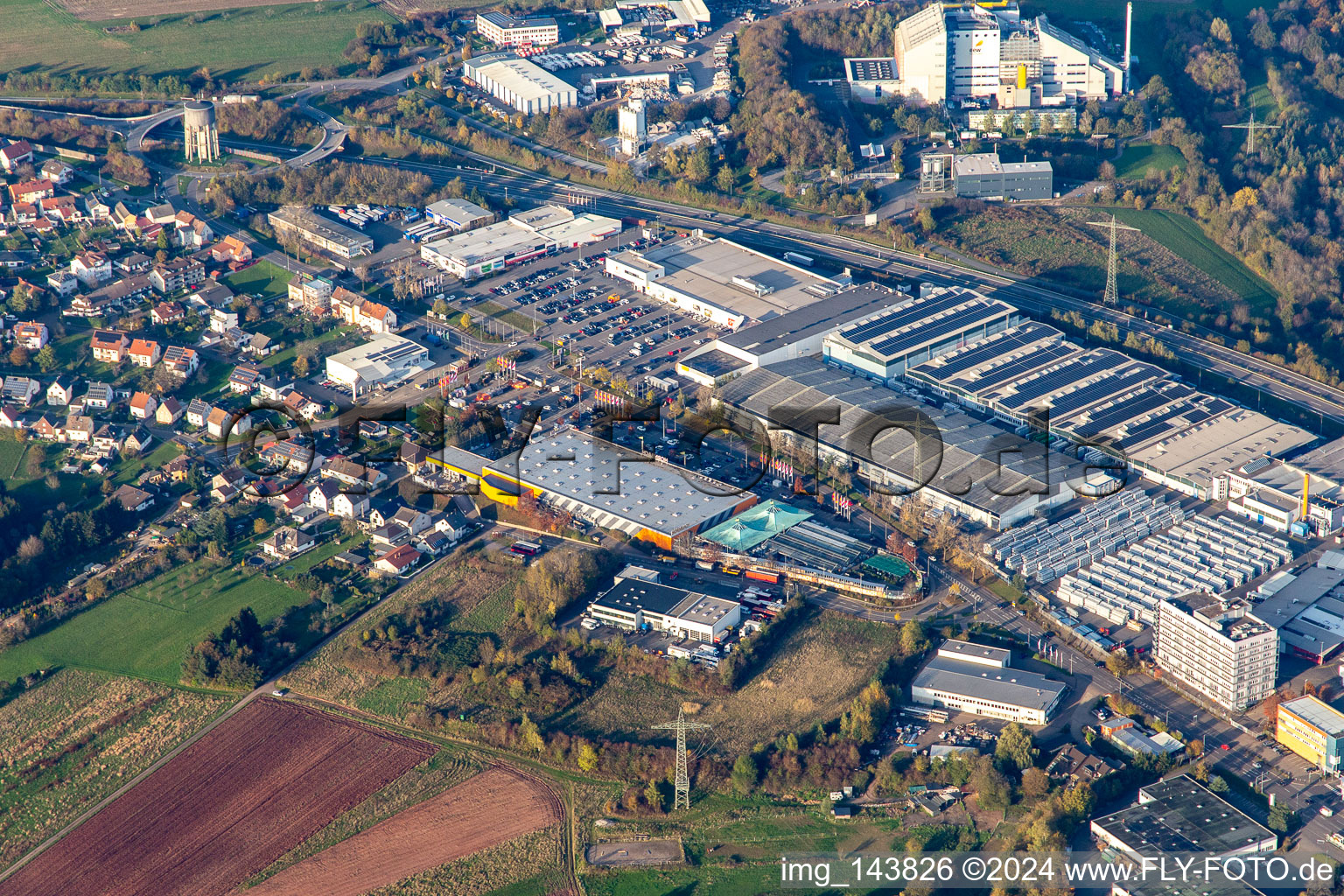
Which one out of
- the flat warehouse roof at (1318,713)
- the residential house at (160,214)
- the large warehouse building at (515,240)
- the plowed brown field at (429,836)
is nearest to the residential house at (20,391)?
the residential house at (160,214)

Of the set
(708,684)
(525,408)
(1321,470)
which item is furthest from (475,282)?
(1321,470)

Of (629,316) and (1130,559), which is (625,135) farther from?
(1130,559)

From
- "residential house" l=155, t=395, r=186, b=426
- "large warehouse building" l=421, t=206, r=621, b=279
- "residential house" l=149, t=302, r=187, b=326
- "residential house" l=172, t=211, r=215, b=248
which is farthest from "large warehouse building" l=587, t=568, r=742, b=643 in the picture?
"residential house" l=172, t=211, r=215, b=248

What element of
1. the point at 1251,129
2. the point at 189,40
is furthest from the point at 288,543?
the point at 1251,129

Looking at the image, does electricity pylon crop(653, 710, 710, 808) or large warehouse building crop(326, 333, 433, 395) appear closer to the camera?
electricity pylon crop(653, 710, 710, 808)

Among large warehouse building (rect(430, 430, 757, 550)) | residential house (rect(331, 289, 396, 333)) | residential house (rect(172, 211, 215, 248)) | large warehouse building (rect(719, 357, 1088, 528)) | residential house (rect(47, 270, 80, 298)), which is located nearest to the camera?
large warehouse building (rect(430, 430, 757, 550))

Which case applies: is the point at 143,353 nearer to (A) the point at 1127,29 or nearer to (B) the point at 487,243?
(B) the point at 487,243

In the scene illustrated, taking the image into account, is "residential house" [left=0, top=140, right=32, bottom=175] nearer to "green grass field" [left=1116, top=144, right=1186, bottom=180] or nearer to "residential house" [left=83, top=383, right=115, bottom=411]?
"residential house" [left=83, top=383, right=115, bottom=411]
